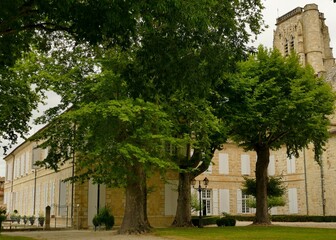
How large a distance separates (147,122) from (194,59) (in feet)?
30.7

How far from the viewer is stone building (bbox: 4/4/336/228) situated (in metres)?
27.3

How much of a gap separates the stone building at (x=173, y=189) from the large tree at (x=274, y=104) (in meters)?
6.37

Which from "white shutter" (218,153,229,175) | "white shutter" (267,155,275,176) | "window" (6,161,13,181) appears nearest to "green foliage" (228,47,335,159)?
"white shutter" (218,153,229,175)

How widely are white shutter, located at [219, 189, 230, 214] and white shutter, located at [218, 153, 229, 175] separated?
1728 mm

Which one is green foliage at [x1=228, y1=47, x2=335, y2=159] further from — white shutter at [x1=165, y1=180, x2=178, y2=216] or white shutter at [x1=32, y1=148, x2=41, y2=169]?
white shutter at [x1=32, y1=148, x2=41, y2=169]

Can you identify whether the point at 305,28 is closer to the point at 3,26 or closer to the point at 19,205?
the point at 19,205

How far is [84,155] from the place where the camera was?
70.6 feet

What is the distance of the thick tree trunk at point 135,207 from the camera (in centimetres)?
2020

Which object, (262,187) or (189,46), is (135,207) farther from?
(189,46)

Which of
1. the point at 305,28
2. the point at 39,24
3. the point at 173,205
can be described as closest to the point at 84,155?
the point at 173,205

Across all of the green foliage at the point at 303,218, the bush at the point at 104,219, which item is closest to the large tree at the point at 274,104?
the bush at the point at 104,219

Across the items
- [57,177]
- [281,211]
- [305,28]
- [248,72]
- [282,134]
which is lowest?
[281,211]

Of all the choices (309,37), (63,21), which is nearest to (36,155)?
(63,21)

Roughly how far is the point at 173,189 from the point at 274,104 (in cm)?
835
